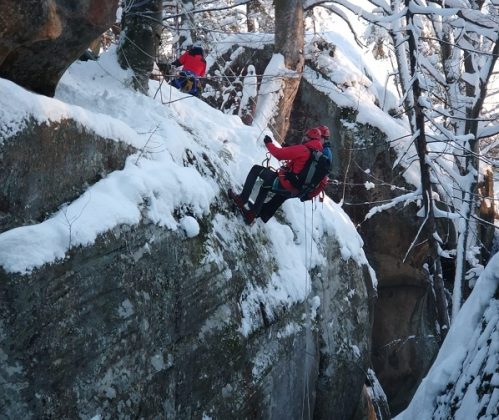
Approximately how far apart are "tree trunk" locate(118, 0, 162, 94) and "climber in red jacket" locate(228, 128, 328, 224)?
6.76 ft

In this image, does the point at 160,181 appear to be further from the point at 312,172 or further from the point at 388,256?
the point at 388,256

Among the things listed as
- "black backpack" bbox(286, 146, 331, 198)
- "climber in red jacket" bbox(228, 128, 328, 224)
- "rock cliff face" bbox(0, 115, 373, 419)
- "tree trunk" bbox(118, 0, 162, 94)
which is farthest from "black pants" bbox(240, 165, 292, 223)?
"tree trunk" bbox(118, 0, 162, 94)

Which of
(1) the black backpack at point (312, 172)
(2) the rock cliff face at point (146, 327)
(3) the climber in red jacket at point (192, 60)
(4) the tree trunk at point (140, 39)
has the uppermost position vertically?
(4) the tree trunk at point (140, 39)

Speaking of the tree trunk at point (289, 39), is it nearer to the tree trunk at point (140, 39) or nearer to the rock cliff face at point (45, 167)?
the tree trunk at point (140, 39)

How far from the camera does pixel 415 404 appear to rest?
4.53 m

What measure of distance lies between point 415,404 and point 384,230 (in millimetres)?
9515

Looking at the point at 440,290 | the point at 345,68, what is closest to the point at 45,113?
the point at 440,290

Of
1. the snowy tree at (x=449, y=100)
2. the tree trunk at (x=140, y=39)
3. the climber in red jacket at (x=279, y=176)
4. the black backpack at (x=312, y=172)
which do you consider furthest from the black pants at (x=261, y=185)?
the snowy tree at (x=449, y=100)

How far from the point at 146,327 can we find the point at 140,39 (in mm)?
4562

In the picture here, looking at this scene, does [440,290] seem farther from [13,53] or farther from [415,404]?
[13,53]

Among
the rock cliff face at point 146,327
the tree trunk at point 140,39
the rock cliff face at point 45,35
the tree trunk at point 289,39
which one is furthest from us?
the tree trunk at point 289,39

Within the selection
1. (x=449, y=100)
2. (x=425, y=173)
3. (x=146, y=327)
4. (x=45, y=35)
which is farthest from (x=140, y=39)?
(x=449, y=100)

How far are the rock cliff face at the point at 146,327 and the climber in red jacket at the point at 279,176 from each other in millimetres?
339

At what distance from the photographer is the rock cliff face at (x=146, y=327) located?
4.09 meters
